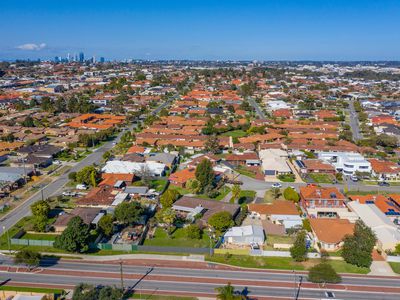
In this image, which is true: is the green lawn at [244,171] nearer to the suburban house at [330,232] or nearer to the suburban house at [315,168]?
the suburban house at [315,168]

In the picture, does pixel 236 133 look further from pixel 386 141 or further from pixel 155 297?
pixel 155 297

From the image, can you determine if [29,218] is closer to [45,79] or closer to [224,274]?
[224,274]

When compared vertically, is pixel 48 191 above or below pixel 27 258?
below

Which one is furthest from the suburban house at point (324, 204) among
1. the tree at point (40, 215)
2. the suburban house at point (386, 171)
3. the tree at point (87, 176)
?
the tree at point (40, 215)

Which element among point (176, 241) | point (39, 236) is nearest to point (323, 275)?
point (176, 241)

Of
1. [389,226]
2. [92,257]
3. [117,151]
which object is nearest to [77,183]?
[117,151]
